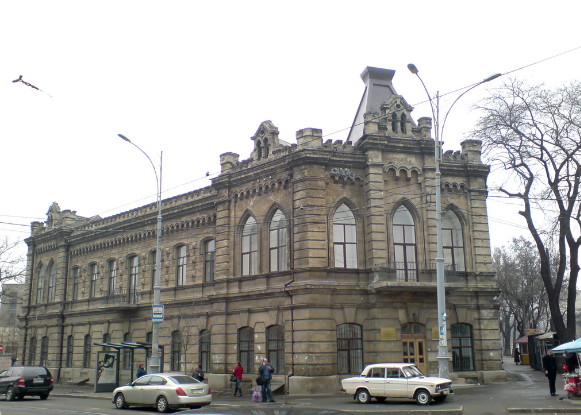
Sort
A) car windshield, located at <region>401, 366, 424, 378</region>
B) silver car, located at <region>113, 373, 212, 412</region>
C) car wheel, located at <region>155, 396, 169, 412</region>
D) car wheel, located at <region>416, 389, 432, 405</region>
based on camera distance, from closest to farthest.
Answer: car wheel, located at <region>416, 389, 432, 405</region> → silver car, located at <region>113, 373, 212, 412</region> → car wheel, located at <region>155, 396, 169, 412</region> → car windshield, located at <region>401, 366, 424, 378</region>

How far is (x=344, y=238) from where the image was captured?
27516 millimetres

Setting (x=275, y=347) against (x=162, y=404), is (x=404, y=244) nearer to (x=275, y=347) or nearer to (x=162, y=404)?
(x=275, y=347)

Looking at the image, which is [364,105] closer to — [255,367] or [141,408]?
[255,367]

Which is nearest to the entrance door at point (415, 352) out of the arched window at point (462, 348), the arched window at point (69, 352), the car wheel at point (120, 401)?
the arched window at point (462, 348)

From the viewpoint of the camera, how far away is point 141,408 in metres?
22.8

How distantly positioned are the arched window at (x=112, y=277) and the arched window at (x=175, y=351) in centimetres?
730

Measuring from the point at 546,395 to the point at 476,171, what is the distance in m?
11.6

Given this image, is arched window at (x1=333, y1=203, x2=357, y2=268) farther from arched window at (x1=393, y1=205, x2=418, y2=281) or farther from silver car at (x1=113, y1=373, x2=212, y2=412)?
silver car at (x1=113, y1=373, x2=212, y2=412)

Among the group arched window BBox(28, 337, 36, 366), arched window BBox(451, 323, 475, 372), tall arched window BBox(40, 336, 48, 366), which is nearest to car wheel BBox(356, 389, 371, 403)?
arched window BBox(451, 323, 475, 372)

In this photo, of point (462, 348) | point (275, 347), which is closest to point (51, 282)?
point (275, 347)

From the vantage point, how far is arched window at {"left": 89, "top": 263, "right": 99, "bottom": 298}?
41.6 metres

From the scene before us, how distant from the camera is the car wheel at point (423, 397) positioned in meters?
20.5

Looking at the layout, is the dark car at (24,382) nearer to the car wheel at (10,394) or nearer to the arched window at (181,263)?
the car wheel at (10,394)

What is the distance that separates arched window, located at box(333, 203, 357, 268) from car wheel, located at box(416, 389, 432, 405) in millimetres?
7708
